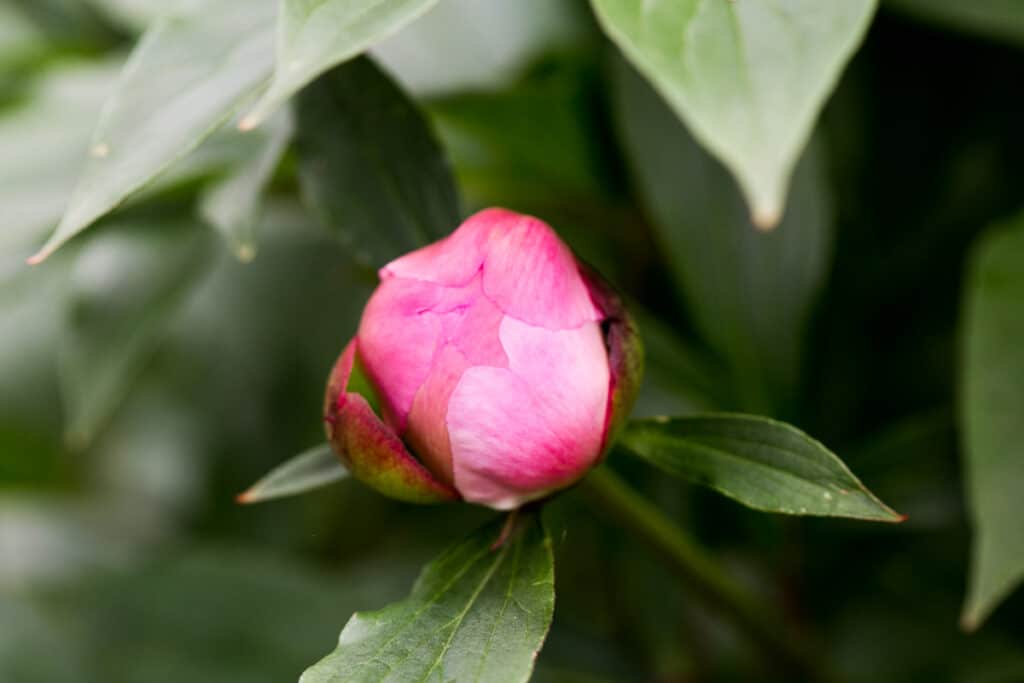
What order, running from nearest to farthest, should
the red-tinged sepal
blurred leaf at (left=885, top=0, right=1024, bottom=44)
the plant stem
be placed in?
the red-tinged sepal → the plant stem → blurred leaf at (left=885, top=0, right=1024, bottom=44)

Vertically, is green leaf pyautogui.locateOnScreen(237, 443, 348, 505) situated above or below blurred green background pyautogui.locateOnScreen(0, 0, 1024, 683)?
above

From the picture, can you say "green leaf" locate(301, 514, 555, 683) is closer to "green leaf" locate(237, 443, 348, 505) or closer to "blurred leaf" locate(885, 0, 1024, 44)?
"green leaf" locate(237, 443, 348, 505)

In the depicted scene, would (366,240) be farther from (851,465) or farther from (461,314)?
(851,465)

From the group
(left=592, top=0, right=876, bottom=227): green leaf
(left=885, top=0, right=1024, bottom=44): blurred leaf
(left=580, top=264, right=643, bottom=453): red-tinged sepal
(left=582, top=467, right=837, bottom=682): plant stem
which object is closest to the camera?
(left=592, top=0, right=876, bottom=227): green leaf

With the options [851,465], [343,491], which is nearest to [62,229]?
[851,465]

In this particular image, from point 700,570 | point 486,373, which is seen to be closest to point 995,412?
point 700,570

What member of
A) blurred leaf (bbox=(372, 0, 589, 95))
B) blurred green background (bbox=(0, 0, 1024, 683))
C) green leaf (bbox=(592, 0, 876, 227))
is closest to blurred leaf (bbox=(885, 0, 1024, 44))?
blurred green background (bbox=(0, 0, 1024, 683))

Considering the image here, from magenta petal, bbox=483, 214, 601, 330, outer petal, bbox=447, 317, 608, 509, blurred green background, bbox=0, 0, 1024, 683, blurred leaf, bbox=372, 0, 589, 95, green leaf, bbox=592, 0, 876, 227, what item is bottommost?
blurred green background, bbox=0, 0, 1024, 683

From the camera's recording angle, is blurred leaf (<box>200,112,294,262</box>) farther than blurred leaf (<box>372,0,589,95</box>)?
No
